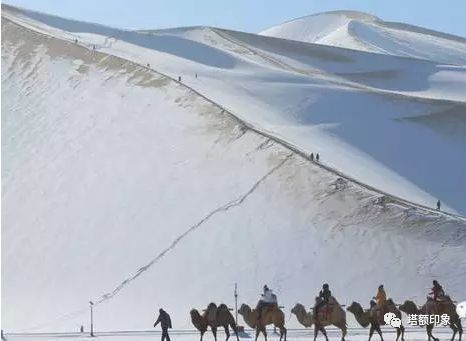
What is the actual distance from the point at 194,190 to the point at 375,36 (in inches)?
2370

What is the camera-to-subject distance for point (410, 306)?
22.7m

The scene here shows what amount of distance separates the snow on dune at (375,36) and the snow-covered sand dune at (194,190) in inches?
1368

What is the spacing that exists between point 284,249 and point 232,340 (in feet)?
36.2

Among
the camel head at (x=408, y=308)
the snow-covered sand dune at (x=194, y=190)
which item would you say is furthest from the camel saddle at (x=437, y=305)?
the snow-covered sand dune at (x=194, y=190)

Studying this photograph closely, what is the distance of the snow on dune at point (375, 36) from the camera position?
92.1 metres

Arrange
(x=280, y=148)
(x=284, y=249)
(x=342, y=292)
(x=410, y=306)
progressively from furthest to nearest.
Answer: (x=280, y=148), (x=284, y=249), (x=342, y=292), (x=410, y=306)

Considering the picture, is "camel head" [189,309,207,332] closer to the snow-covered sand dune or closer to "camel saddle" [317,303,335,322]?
"camel saddle" [317,303,335,322]

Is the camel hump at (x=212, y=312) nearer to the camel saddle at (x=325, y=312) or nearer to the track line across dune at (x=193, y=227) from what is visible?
the camel saddle at (x=325, y=312)

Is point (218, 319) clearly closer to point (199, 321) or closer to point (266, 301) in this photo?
point (199, 321)

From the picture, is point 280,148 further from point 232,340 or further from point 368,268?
point 232,340

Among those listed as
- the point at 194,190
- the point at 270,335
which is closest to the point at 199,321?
the point at 270,335

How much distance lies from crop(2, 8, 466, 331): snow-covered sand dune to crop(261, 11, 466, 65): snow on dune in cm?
3474

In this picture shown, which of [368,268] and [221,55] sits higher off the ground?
[221,55]

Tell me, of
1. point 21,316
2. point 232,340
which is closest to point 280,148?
point 21,316
